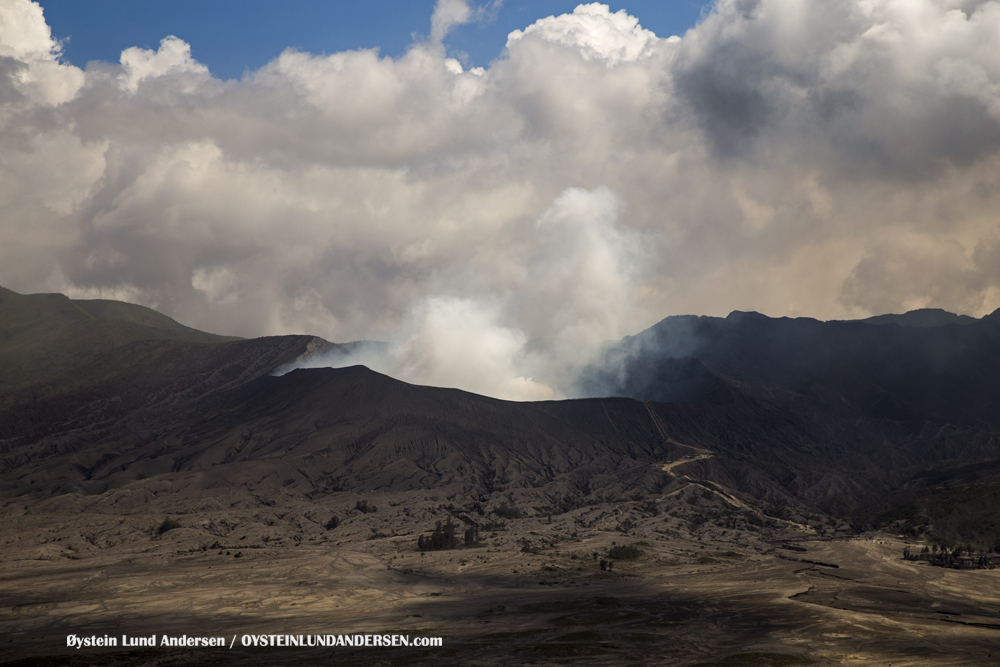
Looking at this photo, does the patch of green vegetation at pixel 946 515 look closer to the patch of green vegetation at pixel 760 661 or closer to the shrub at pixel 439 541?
the shrub at pixel 439 541

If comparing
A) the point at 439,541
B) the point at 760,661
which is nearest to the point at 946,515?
the point at 439,541

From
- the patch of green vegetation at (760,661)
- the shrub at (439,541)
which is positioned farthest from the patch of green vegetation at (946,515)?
the patch of green vegetation at (760,661)

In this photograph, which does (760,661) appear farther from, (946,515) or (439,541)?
(946,515)

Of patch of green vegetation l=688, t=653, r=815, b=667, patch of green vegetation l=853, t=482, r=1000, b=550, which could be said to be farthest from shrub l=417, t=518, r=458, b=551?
patch of green vegetation l=853, t=482, r=1000, b=550

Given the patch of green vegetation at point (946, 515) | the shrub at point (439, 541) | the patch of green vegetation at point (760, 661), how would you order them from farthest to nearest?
the patch of green vegetation at point (946, 515) < the shrub at point (439, 541) < the patch of green vegetation at point (760, 661)

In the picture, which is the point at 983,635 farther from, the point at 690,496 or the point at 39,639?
the point at 690,496

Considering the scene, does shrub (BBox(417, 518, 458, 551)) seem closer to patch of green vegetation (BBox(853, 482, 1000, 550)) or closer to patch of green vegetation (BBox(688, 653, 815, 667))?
patch of green vegetation (BBox(688, 653, 815, 667))

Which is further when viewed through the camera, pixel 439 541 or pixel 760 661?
pixel 439 541

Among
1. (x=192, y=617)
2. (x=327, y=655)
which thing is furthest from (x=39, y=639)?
(x=327, y=655)

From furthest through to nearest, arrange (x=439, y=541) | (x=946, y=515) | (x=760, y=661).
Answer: (x=946, y=515)
(x=439, y=541)
(x=760, y=661)

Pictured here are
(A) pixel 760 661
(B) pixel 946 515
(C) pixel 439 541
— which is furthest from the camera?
(B) pixel 946 515

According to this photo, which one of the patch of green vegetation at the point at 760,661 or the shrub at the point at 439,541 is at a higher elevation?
the shrub at the point at 439,541

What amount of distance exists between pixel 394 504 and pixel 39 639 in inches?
4240

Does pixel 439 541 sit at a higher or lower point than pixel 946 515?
higher
